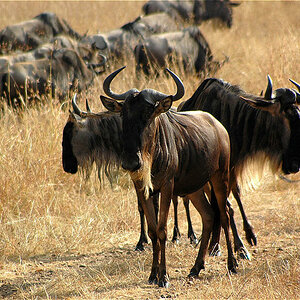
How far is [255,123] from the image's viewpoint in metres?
4.71

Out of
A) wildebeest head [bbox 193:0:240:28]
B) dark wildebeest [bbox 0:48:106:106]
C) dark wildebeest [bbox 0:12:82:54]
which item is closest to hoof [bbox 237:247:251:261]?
dark wildebeest [bbox 0:48:106:106]

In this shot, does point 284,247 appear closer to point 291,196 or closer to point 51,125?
point 291,196

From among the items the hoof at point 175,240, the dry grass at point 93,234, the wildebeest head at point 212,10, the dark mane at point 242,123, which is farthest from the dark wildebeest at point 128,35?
the hoof at point 175,240

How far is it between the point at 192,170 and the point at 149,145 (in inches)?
20.3

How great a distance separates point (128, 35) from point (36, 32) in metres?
2.40

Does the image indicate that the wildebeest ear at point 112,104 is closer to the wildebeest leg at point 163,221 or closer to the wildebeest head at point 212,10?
the wildebeest leg at point 163,221

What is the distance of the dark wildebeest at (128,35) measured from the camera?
1146cm

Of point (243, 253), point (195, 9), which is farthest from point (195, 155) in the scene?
point (195, 9)

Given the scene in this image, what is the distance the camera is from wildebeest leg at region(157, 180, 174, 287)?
12.3ft

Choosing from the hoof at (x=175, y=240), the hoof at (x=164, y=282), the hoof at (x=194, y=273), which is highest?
the hoof at (x=164, y=282)

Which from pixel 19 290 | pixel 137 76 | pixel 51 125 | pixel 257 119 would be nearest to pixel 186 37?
pixel 137 76

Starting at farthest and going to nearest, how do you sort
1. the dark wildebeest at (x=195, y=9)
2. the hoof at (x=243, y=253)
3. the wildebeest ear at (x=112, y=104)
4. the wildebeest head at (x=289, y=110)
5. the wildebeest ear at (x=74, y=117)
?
the dark wildebeest at (x=195, y=9)
the wildebeest ear at (x=74, y=117)
the hoof at (x=243, y=253)
the wildebeest head at (x=289, y=110)
the wildebeest ear at (x=112, y=104)

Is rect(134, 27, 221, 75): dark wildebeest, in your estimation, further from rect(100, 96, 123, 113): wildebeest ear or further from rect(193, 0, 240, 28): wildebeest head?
rect(193, 0, 240, 28): wildebeest head

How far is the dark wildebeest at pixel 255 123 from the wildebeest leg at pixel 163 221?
3.73 feet
